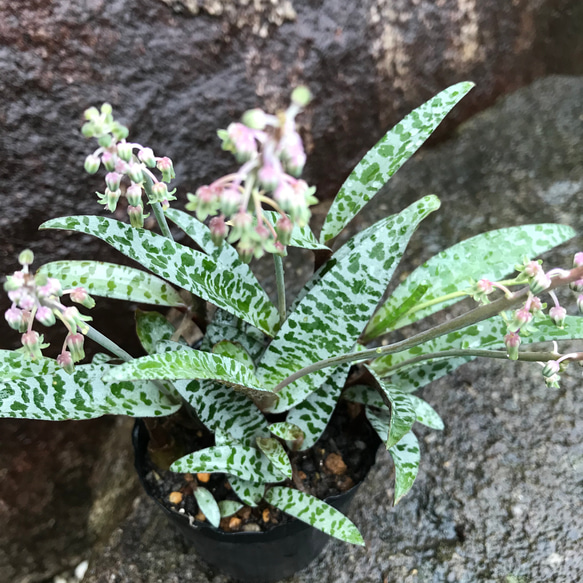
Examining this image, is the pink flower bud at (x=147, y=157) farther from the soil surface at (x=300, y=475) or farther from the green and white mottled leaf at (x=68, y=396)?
the soil surface at (x=300, y=475)

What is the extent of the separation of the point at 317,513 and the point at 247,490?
103 mm

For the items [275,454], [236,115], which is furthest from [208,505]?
[236,115]

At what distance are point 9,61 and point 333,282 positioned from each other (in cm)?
57

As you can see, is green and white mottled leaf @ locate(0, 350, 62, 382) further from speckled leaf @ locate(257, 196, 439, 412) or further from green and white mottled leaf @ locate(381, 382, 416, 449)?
green and white mottled leaf @ locate(381, 382, 416, 449)

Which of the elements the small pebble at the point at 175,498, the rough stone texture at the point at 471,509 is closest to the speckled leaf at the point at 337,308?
the small pebble at the point at 175,498

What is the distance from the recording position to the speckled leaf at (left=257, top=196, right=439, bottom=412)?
59 cm

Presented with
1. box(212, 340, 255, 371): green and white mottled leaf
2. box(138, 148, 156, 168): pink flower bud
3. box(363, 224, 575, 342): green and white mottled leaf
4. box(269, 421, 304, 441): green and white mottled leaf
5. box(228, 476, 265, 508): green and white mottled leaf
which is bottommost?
box(228, 476, 265, 508): green and white mottled leaf

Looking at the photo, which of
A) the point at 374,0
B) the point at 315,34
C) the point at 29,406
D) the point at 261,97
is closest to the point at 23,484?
the point at 29,406

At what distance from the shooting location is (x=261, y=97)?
1.04m

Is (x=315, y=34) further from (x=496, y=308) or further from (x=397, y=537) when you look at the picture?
(x=397, y=537)

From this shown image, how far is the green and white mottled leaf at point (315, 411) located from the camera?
0.72 meters

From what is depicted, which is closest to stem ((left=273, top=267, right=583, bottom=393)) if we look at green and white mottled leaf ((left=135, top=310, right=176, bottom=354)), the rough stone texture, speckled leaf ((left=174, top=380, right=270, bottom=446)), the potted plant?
the potted plant

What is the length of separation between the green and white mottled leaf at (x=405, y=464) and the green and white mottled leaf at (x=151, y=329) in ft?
1.11

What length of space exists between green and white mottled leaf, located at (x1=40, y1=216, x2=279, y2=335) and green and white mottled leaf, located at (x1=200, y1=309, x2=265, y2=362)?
93 millimetres
